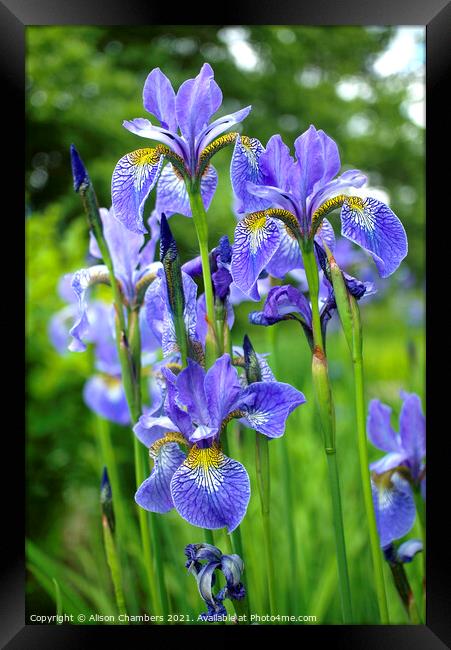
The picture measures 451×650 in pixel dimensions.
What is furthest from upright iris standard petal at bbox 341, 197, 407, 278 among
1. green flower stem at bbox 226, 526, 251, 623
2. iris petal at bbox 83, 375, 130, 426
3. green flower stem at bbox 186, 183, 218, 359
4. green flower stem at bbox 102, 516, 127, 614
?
iris petal at bbox 83, 375, 130, 426

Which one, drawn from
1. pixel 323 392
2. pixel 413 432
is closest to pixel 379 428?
pixel 413 432

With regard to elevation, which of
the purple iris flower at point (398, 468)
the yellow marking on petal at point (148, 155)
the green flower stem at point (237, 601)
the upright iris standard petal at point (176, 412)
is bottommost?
the green flower stem at point (237, 601)

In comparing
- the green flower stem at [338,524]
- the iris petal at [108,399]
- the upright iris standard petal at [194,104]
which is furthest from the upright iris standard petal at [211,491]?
the iris petal at [108,399]

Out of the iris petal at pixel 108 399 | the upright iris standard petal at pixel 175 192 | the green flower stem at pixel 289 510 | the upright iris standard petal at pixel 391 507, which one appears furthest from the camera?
the iris petal at pixel 108 399

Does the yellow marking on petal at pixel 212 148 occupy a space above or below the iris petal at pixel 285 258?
above

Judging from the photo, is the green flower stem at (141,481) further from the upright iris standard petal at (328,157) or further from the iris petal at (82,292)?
the upright iris standard petal at (328,157)

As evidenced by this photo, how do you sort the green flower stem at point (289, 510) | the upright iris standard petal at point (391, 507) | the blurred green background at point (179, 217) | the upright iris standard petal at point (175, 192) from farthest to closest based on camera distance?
the blurred green background at point (179, 217)
the green flower stem at point (289, 510)
the upright iris standard petal at point (391, 507)
the upright iris standard petal at point (175, 192)

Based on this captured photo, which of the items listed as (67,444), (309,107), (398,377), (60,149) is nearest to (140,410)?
(60,149)
